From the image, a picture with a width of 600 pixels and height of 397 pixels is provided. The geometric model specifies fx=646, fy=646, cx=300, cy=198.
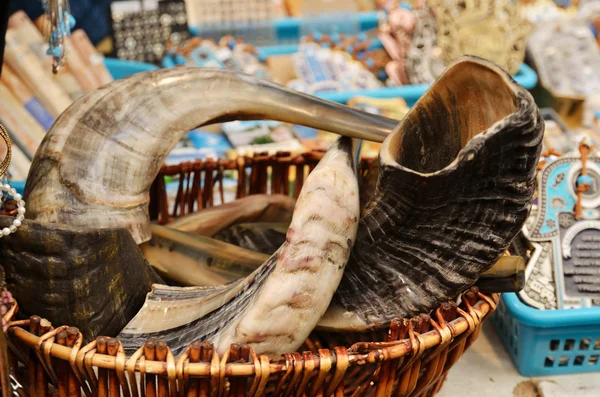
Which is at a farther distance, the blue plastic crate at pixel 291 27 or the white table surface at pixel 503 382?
the blue plastic crate at pixel 291 27

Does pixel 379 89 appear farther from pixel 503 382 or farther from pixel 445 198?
pixel 445 198

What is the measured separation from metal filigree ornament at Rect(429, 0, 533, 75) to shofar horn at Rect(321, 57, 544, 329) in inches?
48.2

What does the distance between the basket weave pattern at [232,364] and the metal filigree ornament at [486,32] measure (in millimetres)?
1369

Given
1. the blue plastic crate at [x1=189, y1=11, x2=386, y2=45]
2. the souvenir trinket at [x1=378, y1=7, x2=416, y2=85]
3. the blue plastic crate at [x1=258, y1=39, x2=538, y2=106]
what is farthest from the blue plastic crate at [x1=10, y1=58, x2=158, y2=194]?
the souvenir trinket at [x1=378, y1=7, x2=416, y2=85]

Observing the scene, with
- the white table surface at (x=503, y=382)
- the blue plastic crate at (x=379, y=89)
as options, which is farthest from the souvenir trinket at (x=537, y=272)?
the blue plastic crate at (x=379, y=89)

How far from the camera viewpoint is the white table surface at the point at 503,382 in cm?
77

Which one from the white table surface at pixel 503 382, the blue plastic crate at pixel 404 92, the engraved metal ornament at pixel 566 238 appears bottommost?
the white table surface at pixel 503 382

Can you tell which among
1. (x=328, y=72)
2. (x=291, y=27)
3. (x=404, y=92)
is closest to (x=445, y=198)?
(x=404, y=92)

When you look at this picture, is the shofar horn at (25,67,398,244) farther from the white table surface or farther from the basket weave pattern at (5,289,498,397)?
the white table surface

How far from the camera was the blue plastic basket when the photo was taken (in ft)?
2.41

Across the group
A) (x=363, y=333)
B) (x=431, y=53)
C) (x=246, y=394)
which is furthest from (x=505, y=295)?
(x=431, y=53)

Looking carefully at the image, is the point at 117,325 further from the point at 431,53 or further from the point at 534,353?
the point at 431,53

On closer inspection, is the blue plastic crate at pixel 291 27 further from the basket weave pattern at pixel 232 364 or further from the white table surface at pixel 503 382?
the basket weave pattern at pixel 232 364

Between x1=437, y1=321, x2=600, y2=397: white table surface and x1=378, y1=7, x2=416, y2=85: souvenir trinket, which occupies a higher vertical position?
x1=378, y1=7, x2=416, y2=85: souvenir trinket
